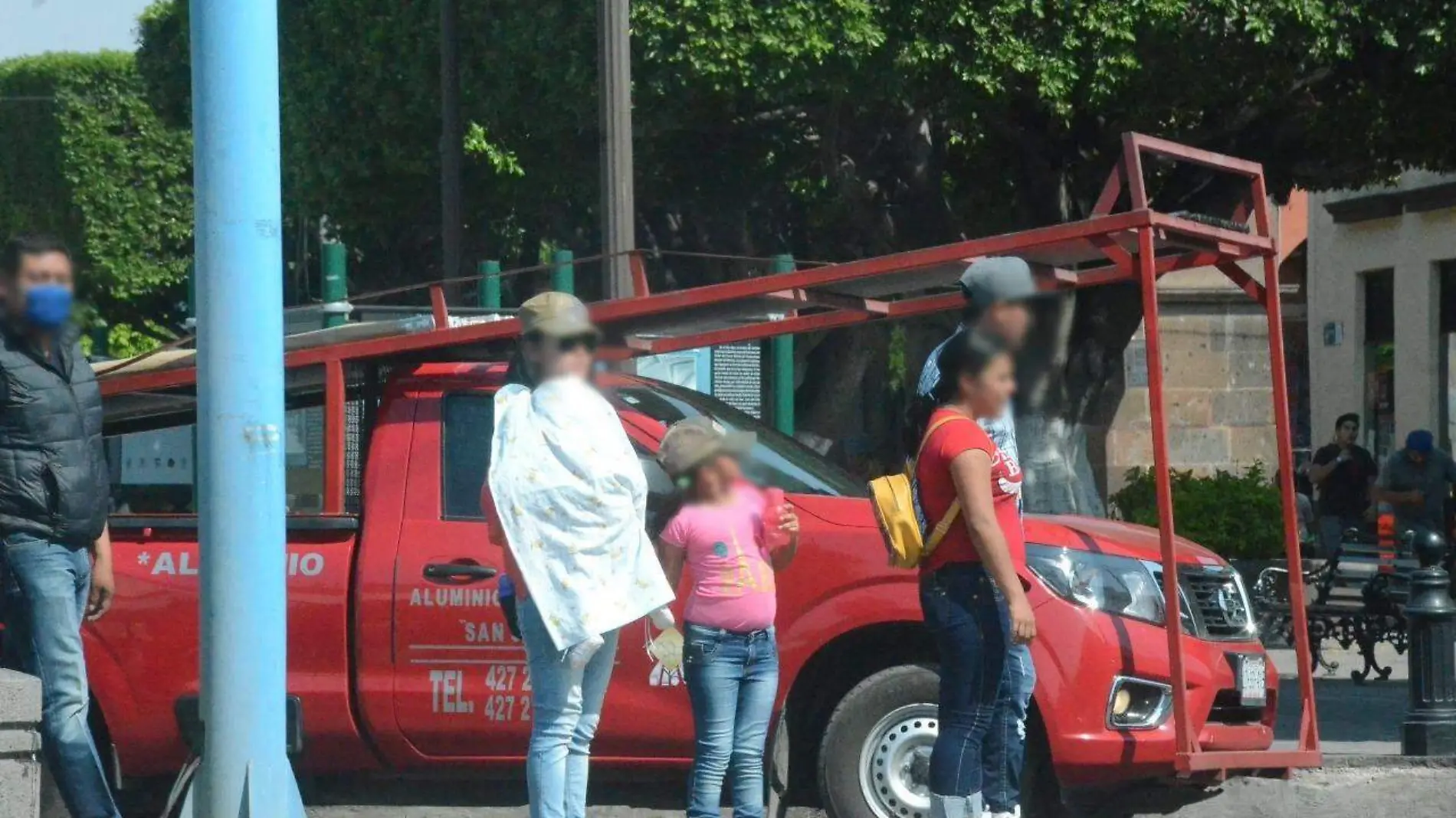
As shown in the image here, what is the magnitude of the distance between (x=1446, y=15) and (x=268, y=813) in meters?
11.7

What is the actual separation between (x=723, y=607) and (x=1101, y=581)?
4.88 feet

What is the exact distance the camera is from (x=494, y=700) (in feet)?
22.6

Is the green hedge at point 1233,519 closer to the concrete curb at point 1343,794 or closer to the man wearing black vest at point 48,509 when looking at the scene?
the concrete curb at point 1343,794

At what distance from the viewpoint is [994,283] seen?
599cm

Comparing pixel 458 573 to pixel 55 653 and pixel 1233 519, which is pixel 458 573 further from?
pixel 1233 519

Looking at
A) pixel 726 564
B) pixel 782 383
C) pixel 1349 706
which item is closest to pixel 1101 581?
pixel 726 564

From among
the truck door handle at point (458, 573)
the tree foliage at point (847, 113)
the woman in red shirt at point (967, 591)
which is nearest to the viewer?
the woman in red shirt at point (967, 591)

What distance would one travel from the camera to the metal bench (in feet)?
41.6

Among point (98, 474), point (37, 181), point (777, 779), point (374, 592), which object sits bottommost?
point (777, 779)

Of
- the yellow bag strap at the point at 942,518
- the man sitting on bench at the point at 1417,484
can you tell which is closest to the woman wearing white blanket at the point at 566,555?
the yellow bag strap at the point at 942,518

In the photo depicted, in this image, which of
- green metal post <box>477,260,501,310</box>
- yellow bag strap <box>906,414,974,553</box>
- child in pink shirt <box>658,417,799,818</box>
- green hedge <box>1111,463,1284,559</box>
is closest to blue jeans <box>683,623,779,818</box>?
child in pink shirt <box>658,417,799,818</box>

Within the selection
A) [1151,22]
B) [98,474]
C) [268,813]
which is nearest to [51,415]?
[98,474]

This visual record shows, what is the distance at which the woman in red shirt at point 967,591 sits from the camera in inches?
224

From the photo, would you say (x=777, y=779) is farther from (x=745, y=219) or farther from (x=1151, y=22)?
(x=745, y=219)
